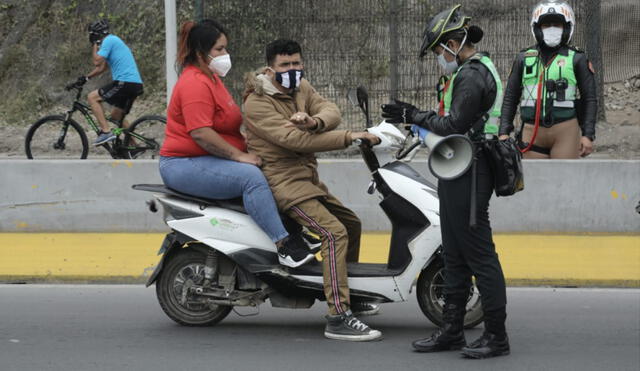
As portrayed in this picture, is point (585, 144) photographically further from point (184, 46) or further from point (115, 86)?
point (115, 86)

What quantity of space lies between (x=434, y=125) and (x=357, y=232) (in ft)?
3.83

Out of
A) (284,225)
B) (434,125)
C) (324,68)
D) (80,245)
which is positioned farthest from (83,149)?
(434,125)

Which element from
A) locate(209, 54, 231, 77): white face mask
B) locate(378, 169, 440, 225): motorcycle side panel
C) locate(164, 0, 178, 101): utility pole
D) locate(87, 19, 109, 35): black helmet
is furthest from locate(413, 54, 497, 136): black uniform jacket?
locate(87, 19, 109, 35): black helmet

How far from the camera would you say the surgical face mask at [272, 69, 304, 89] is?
636 cm

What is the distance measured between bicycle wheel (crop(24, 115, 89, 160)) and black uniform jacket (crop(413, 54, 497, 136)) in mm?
8037

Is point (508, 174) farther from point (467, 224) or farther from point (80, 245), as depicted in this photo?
point (80, 245)

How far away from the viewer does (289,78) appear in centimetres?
638

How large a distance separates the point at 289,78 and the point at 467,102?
1.16 meters

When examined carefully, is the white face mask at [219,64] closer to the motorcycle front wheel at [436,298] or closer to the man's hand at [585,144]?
the motorcycle front wheel at [436,298]

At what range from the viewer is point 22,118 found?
652 inches

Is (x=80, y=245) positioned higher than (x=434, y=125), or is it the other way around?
(x=434, y=125)

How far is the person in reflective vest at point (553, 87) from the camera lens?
26.8ft

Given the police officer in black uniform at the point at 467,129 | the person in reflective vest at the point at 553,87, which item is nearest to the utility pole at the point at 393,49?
the person in reflective vest at the point at 553,87

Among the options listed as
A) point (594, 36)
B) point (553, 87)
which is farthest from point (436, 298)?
point (594, 36)
